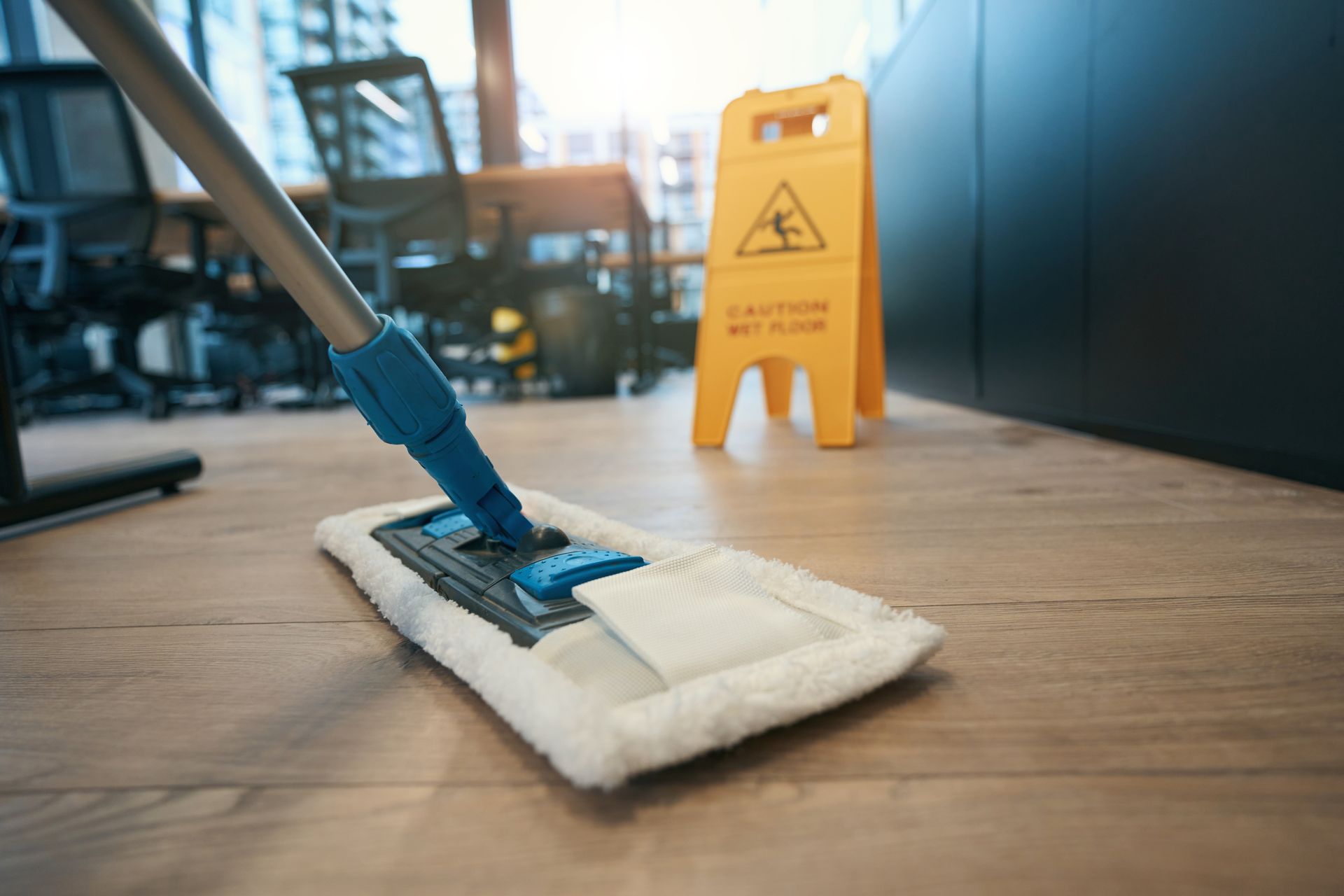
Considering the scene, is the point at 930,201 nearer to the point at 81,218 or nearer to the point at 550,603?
the point at 550,603

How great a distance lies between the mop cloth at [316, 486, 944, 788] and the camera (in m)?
0.33

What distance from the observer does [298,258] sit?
0.45m

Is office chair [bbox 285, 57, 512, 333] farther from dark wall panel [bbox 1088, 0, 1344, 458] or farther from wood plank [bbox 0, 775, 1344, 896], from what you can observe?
wood plank [bbox 0, 775, 1344, 896]

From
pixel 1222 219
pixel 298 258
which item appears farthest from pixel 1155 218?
pixel 298 258

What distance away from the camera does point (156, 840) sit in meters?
0.31

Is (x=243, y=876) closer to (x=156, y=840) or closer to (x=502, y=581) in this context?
(x=156, y=840)

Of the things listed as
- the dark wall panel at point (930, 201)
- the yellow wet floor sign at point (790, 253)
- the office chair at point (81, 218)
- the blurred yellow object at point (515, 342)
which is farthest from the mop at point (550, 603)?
the blurred yellow object at point (515, 342)

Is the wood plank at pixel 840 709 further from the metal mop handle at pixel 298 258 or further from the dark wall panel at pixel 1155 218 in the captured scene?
the dark wall panel at pixel 1155 218

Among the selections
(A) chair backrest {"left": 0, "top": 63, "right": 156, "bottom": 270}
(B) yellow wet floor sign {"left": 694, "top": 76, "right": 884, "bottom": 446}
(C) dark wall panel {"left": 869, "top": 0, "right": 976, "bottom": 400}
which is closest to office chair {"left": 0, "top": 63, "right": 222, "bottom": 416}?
(A) chair backrest {"left": 0, "top": 63, "right": 156, "bottom": 270}

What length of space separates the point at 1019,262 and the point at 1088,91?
39cm

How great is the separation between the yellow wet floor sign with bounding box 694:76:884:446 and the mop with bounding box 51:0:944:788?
38.6 inches

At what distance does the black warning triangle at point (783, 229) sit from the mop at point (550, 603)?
3.64 feet

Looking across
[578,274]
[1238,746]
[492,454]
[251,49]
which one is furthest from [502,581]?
[251,49]

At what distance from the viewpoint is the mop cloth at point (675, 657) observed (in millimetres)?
327
